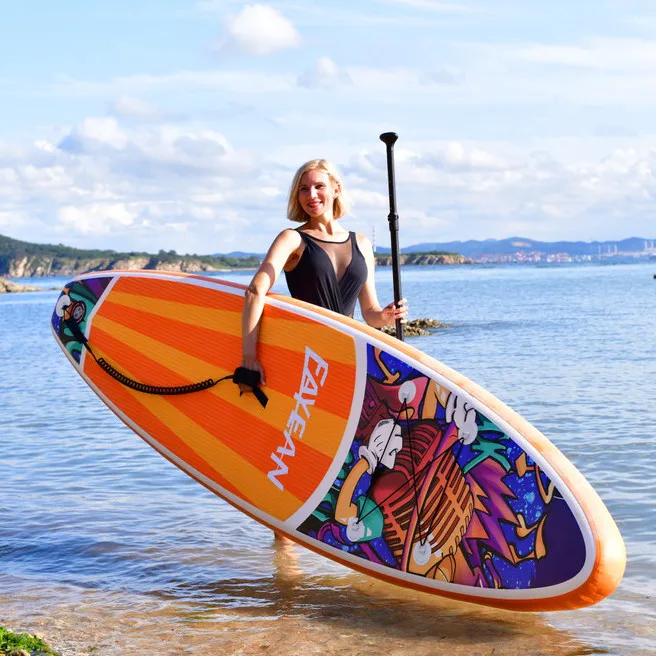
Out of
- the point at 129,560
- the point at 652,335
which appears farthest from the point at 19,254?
the point at 129,560

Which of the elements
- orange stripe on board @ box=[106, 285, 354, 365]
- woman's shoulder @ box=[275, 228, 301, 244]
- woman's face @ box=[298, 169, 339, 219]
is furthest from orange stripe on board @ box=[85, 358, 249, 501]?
woman's face @ box=[298, 169, 339, 219]

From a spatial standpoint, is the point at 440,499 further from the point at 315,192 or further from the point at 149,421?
the point at 149,421

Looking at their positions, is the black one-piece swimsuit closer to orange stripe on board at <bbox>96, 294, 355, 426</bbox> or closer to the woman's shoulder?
the woman's shoulder

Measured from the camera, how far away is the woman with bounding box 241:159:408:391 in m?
3.90

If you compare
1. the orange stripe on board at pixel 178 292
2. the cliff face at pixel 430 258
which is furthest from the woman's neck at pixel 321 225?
the cliff face at pixel 430 258

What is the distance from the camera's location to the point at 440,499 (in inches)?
143

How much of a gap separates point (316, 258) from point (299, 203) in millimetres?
256

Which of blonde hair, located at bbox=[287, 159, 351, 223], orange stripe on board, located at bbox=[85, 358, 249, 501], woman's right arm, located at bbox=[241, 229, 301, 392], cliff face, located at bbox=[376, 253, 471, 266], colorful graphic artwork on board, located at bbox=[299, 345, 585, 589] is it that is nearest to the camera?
colorful graphic artwork on board, located at bbox=[299, 345, 585, 589]

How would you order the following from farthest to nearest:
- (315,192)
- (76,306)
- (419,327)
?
(419,327), (76,306), (315,192)

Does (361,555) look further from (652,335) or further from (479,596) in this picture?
(652,335)

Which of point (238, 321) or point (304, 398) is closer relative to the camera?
point (304, 398)

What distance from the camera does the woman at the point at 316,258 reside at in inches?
154

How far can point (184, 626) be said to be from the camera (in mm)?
3783

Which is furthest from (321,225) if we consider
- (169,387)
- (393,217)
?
(169,387)
